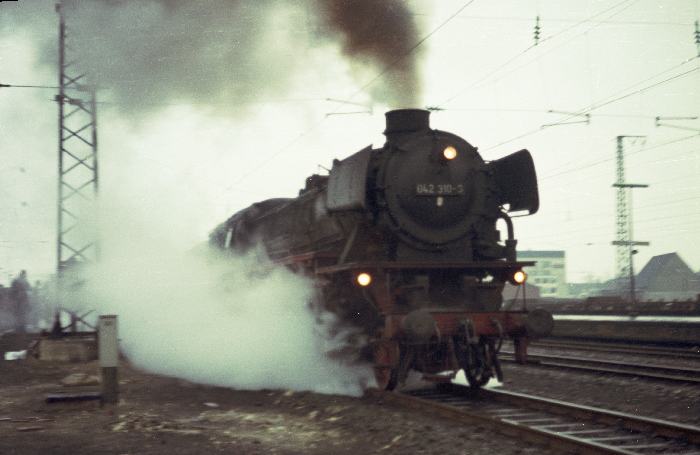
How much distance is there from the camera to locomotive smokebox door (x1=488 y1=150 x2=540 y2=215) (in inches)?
400

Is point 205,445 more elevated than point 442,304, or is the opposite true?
point 442,304

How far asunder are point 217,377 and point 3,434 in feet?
16.0

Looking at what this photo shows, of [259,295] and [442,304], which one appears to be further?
[259,295]

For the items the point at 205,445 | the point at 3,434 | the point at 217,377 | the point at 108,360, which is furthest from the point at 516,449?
the point at 217,377

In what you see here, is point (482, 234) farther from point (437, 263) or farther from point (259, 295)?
point (259, 295)

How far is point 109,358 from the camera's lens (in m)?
9.61

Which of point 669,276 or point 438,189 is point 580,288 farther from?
point 438,189

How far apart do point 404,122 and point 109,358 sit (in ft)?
16.3

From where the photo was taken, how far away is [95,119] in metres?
17.0

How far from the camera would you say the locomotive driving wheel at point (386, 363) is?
909 centimetres

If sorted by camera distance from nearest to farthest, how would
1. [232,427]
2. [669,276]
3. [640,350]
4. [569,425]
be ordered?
[569,425] < [232,427] < [640,350] < [669,276]

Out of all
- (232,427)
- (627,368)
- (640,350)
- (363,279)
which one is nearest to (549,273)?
(640,350)

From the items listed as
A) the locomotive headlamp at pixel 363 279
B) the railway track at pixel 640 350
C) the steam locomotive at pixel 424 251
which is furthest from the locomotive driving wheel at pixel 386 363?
the railway track at pixel 640 350

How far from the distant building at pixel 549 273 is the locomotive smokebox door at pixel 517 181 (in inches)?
4044
